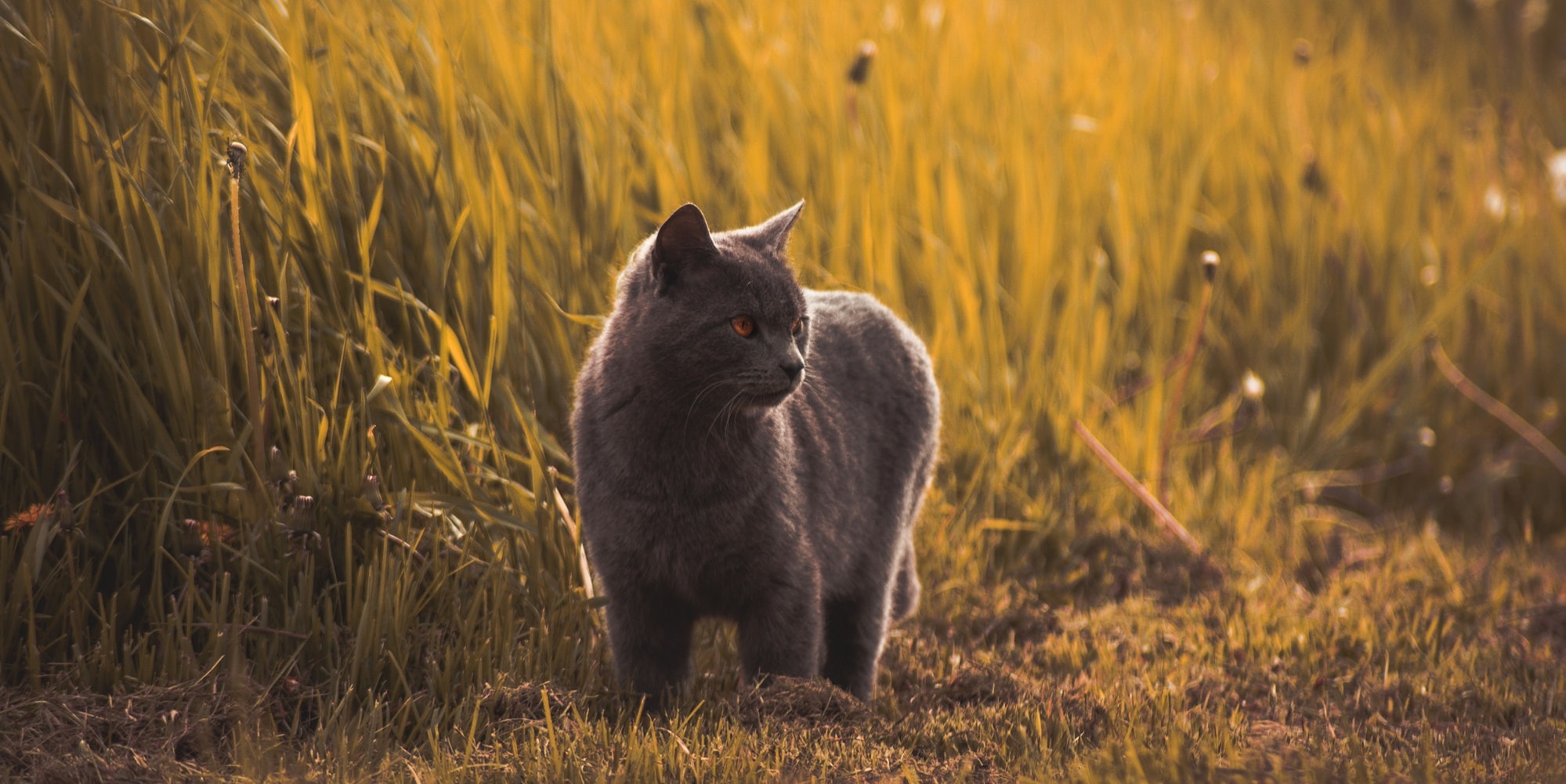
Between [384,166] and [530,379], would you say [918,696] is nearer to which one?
[530,379]

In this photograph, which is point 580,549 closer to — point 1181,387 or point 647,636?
point 647,636

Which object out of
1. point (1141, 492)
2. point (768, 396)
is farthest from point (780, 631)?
point (1141, 492)

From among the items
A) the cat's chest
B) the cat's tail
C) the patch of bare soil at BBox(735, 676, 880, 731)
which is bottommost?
the cat's tail

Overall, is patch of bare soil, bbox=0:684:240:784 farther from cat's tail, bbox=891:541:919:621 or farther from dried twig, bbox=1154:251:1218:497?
dried twig, bbox=1154:251:1218:497

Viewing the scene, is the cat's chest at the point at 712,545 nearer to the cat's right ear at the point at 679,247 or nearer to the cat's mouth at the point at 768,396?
the cat's mouth at the point at 768,396

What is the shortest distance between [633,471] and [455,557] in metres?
0.63

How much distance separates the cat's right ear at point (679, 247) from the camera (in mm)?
2760

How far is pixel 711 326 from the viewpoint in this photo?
2824 millimetres

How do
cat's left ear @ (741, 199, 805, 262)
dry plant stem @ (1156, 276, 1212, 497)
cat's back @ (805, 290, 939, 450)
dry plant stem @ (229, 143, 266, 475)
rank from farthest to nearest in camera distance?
dry plant stem @ (1156, 276, 1212, 497)
cat's back @ (805, 290, 939, 450)
cat's left ear @ (741, 199, 805, 262)
dry plant stem @ (229, 143, 266, 475)

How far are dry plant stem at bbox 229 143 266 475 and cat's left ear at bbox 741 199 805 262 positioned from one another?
116 cm

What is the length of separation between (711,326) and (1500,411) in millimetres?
3877

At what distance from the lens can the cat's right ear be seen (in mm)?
2760

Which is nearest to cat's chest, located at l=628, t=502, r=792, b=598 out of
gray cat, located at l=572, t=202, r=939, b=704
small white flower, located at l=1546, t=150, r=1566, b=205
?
gray cat, located at l=572, t=202, r=939, b=704

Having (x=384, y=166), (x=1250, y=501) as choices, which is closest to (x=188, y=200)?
(x=384, y=166)
